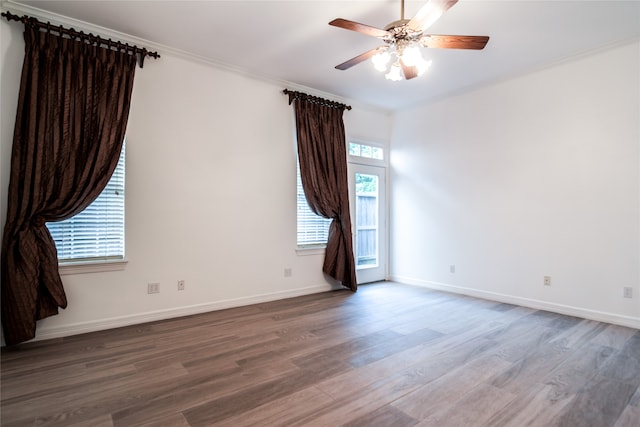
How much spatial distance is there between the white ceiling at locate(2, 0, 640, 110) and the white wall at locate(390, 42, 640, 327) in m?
0.48

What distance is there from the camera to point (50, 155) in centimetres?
294

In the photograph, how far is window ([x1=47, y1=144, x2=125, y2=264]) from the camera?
311cm

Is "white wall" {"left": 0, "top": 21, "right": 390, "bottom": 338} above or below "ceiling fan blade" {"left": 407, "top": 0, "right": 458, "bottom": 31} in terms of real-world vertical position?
below

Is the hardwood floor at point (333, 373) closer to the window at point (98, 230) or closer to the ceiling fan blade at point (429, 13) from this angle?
the window at point (98, 230)

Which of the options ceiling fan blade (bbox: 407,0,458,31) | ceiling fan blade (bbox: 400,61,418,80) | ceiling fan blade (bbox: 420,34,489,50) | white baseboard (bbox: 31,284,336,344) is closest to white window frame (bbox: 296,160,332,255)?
white baseboard (bbox: 31,284,336,344)

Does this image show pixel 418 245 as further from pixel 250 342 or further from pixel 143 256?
pixel 143 256

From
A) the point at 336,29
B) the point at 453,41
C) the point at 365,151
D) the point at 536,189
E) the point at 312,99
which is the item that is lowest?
the point at 536,189

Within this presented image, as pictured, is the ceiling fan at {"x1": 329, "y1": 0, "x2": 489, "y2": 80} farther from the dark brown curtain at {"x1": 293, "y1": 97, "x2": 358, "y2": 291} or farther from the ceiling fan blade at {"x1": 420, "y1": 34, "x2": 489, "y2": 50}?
the dark brown curtain at {"x1": 293, "y1": 97, "x2": 358, "y2": 291}

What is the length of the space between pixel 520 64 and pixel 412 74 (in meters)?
1.73

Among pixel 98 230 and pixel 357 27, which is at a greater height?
pixel 357 27

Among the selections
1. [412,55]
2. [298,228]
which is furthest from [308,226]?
[412,55]

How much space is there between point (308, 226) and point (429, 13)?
3.17m

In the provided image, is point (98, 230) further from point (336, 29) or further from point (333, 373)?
point (336, 29)

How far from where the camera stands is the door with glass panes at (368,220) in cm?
539
